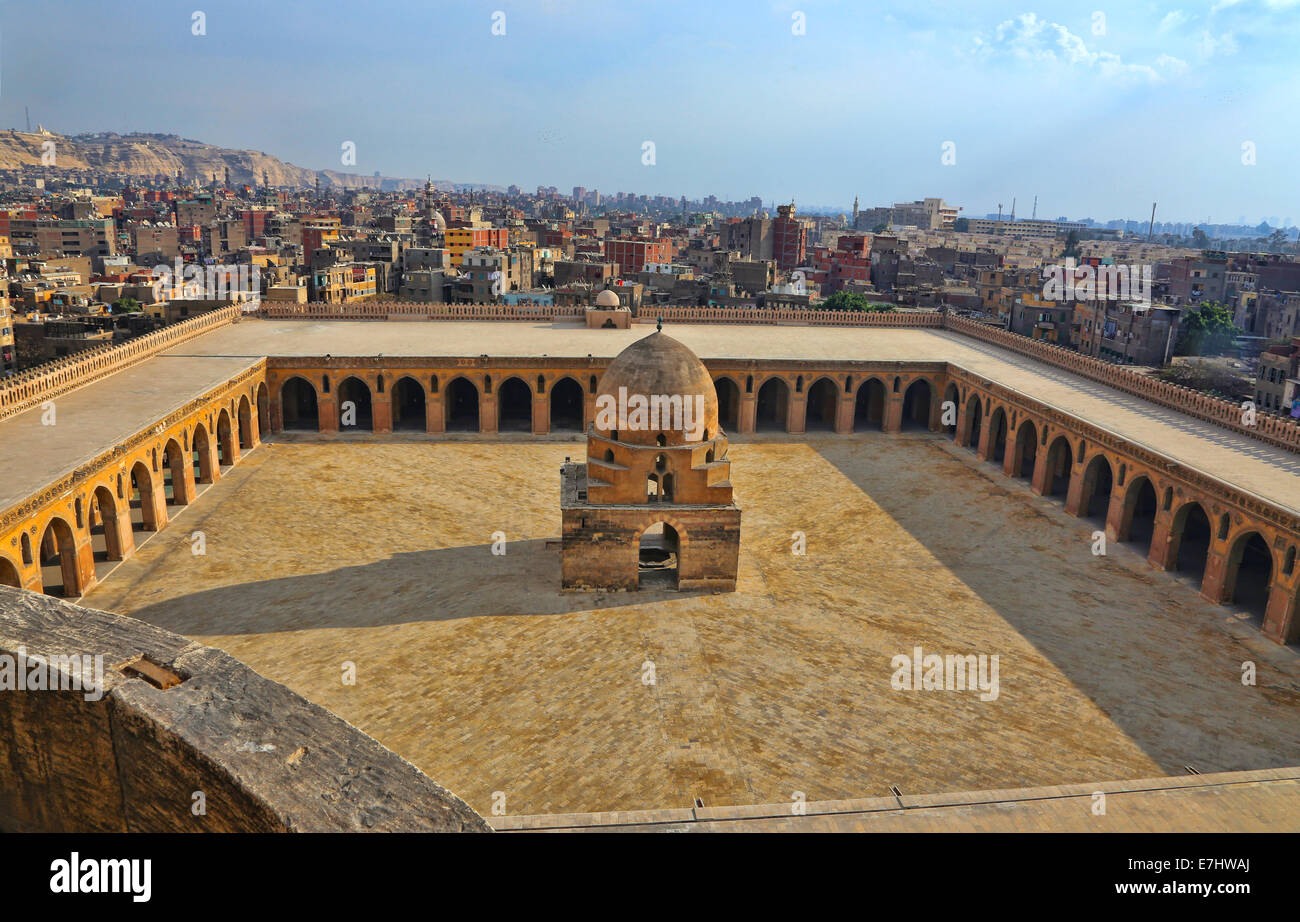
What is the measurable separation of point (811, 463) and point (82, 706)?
29.9 meters

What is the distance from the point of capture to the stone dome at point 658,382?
2231 centimetres

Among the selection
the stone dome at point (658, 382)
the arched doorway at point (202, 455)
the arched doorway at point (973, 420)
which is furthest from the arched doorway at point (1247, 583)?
the arched doorway at point (202, 455)

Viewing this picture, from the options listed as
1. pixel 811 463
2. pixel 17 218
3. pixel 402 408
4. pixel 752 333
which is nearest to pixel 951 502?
pixel 811 463

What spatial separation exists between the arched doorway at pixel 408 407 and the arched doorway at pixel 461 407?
127cm

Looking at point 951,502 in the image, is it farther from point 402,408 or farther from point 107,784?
point 107,784

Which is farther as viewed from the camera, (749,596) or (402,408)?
(402,408)

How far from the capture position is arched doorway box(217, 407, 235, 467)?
32719 millimetres

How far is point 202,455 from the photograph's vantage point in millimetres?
30797

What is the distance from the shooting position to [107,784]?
8602mm

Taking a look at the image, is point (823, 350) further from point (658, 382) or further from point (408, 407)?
point (658, 382)

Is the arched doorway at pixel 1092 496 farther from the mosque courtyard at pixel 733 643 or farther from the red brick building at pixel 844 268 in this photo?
the red brick building at pixel 844 268

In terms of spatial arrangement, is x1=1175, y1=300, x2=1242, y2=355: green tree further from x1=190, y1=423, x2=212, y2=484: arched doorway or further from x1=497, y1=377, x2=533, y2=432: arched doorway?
x1=190, y1=423, x2=212, y2=484: arched doorway

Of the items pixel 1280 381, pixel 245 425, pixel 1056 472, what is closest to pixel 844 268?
pixel 1280 381

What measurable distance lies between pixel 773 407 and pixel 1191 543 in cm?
1971
